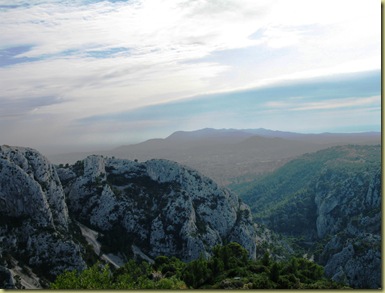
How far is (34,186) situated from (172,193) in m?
34.8

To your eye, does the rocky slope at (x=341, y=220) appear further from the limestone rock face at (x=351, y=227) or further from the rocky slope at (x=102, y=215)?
the rocky slope at (x=102, y=215)

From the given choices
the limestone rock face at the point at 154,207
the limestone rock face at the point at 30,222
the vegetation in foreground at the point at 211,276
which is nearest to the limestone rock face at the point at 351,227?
the vegetation in foreground at the point at 211,276

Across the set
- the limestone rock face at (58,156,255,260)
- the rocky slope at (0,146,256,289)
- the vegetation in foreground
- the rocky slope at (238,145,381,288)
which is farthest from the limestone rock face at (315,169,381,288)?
the rocky slope at (0,146,256,289)

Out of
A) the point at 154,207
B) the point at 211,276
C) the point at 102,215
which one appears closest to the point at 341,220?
the point at 154,207

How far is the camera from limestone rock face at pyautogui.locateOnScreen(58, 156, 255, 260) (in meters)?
85.1

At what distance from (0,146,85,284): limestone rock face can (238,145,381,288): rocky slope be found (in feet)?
166

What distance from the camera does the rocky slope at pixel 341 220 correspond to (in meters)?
74.0

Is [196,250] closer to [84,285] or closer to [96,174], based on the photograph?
[96,174]

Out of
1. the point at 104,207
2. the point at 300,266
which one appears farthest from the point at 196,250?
the point at 300,266

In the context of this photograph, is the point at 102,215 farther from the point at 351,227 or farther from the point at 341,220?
the point at 341,220

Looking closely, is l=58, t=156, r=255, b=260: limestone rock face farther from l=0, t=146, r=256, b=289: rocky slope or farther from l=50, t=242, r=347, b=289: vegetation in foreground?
l=50, t=242, r=347, b=289: vegetation in foreground

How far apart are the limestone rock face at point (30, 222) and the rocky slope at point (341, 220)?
50.7m

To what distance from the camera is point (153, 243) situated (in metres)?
85.2

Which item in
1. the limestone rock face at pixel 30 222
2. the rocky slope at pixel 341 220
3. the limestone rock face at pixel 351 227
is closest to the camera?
the limestone rock face at pixel 30 222
